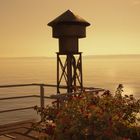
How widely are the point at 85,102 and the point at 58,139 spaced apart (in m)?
1.30

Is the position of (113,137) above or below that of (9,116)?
above

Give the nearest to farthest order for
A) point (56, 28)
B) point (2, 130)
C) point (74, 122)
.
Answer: point (74, 122), point (2, 130), point (56, 28)

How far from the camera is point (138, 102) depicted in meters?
8.97

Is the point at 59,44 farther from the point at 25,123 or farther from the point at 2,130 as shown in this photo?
the point at 2,130

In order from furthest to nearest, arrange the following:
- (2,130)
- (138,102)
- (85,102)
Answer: (2,130) → (138,102) → (85,102)

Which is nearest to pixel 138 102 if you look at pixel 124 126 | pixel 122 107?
pixel 122 107

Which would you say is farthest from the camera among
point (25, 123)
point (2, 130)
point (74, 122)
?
point (25, 123)

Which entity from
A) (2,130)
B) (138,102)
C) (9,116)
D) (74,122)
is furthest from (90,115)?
(9,116)

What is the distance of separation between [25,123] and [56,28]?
468cm

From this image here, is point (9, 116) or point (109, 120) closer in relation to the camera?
point (109, 120)

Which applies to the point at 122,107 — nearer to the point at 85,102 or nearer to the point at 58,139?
the point at 85,102

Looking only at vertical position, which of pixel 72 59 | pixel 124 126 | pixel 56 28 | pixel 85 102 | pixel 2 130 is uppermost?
pixel 56 28

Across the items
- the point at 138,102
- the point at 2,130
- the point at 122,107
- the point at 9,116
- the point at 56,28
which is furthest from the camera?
the point at 9,116

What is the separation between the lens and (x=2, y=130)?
11.0 meters
